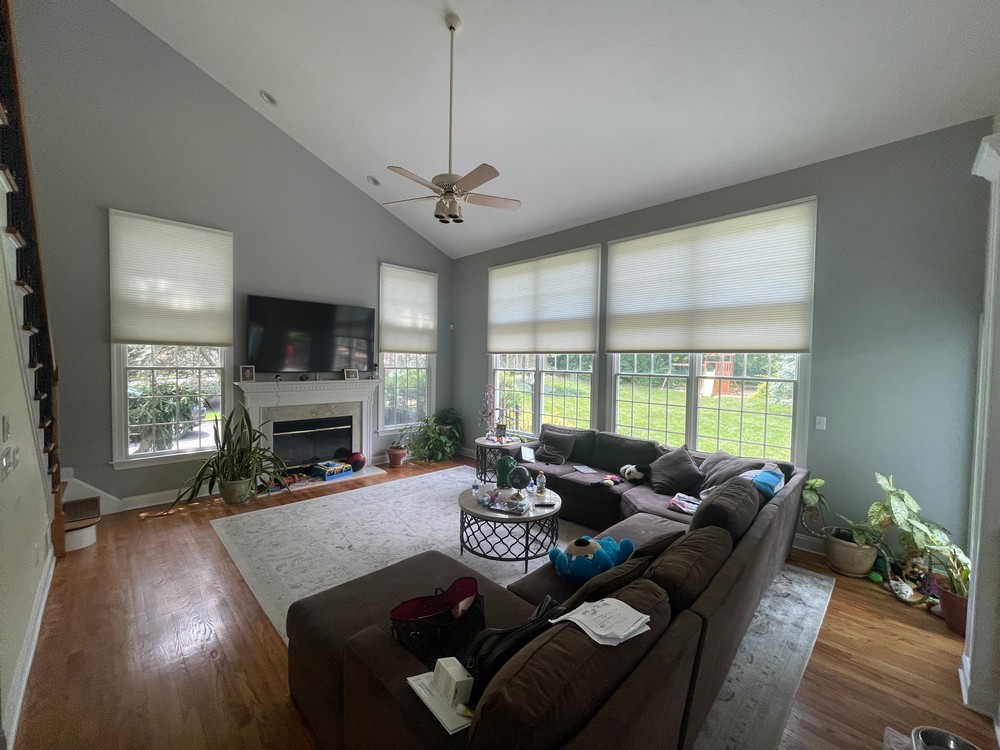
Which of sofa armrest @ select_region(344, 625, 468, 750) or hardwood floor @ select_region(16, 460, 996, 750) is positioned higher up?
sofa armrest @ select_region(344, 625, 468, 750)

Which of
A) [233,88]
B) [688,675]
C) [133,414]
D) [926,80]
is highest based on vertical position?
[233,88]

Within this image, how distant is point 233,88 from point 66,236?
2225 mm

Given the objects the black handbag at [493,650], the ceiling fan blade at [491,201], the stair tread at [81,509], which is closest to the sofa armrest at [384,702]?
the black handbag at [493,650]

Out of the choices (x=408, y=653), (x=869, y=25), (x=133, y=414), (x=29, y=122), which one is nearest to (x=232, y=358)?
(x=133, y=414)

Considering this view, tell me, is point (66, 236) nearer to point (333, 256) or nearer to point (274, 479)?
point (333, 256)

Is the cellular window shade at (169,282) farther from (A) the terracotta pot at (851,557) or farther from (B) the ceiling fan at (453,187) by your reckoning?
(A) the terracotta pot at (851,557)

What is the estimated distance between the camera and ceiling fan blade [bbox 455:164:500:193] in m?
2.44

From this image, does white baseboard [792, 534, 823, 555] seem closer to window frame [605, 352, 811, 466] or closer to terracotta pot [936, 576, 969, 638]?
window frame [605, 352, 811, 466]

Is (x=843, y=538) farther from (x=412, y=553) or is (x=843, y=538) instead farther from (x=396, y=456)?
(x=396, y=456)

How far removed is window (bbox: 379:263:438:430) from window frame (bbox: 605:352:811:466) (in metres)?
2.97

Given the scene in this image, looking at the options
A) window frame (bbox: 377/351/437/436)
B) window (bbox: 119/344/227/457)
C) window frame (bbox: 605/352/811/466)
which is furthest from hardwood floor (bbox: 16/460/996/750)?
window frame (bbox: 377/351/437/436)

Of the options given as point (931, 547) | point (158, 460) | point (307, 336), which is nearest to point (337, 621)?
point (931, 547)

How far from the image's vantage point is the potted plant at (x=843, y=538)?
9.68 feet

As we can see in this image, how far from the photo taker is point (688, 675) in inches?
50.5
